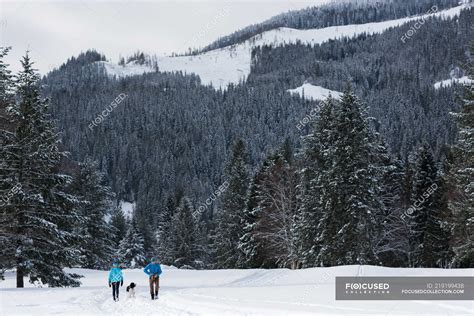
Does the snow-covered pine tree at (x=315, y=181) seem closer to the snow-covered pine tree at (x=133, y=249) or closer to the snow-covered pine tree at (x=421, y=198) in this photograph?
the snow-covered pine tree at (x=421, y=198)

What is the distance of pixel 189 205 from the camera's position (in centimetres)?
5134

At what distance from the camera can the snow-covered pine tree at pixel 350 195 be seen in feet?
90.7

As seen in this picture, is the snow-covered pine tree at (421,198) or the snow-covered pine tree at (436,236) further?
the snow-covered pine tree at (421,198)

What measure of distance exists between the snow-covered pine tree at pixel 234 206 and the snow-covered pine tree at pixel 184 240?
8791mm

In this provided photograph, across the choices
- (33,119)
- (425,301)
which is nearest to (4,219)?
(33,119)

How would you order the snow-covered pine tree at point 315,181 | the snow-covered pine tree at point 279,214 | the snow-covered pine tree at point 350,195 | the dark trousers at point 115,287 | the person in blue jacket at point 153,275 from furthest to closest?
the snow-covered pine tree at point 279,214, the snow-covered pine tree at point 315,181, the snow-covered pine tree at point 350,195, the dark trousers at point 115,287, the person in blue jacket at point 153,275

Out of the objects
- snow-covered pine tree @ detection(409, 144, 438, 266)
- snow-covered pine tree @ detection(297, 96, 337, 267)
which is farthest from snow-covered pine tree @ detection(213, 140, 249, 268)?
snow-covered pine tree @ detection(409, 144, 438, 266)

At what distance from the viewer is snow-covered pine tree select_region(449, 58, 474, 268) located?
2272cm

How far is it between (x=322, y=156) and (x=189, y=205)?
2387cm

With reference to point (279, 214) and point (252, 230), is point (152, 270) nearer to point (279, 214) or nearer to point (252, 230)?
point (279, 214)

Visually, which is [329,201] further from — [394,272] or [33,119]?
[33,119]

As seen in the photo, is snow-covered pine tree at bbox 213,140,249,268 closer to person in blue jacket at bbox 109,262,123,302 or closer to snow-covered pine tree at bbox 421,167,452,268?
snow-covered pine tree at bbox 421,167,452,268

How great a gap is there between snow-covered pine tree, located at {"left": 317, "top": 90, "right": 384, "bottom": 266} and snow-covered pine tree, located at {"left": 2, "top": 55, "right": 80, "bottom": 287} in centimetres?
1430

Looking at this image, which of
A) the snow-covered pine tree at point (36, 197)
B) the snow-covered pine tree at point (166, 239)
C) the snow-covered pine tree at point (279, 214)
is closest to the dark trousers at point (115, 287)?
the snow-covered pine tree at point (36, 197)
